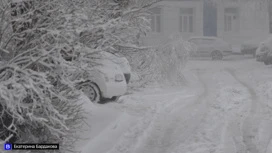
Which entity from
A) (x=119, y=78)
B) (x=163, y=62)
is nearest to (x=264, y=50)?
(x=163, y=62)

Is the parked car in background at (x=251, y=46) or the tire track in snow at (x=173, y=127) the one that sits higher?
the parked car in background at (x=251, y=46)

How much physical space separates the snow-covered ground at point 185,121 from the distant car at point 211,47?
1381 centimetres

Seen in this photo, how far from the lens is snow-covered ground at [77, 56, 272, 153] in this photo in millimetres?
8539

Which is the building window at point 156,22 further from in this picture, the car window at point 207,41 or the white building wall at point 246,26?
the car window at point 207,41

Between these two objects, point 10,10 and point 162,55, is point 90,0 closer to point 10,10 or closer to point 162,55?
point 10,10

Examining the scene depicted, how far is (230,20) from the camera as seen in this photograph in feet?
134

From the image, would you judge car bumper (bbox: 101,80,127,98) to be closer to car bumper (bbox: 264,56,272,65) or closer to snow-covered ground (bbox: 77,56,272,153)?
snow-covered ground (bbox: 77,56,272,153)

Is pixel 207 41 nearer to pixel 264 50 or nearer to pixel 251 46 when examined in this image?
pixel 251 46

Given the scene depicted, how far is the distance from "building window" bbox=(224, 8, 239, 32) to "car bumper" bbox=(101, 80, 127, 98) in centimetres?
2945

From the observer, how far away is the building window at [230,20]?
40.7 meters

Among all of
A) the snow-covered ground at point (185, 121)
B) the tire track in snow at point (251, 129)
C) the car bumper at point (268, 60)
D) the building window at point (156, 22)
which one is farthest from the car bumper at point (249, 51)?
the tire track in snow at point (251, 129)

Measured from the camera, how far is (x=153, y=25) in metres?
40.7

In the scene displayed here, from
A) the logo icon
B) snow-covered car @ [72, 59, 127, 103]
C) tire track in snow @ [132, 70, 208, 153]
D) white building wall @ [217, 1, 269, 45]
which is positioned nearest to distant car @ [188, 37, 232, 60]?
white building wall @ [217, 1, 269, 45]

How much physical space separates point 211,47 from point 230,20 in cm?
1021
